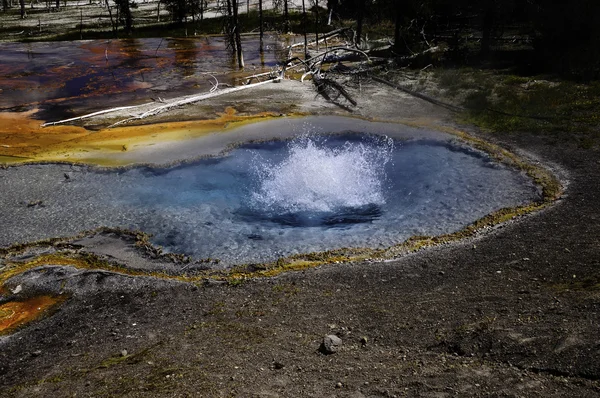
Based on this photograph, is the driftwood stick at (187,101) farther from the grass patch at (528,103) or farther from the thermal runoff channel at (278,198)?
the grass patch at (528,103)

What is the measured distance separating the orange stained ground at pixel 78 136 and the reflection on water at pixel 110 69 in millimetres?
2365

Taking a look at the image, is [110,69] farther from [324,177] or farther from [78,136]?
[324,177]

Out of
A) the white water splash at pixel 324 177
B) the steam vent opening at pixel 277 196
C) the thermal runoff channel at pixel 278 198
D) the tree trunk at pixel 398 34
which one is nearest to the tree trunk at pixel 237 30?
the tree trunk at pixel 398 34

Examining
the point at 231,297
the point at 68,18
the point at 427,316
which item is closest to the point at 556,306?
the point at 427,316

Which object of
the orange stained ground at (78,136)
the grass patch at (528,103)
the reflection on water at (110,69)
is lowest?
the orange stained ground at (78,136)

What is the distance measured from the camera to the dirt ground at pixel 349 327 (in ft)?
19.9

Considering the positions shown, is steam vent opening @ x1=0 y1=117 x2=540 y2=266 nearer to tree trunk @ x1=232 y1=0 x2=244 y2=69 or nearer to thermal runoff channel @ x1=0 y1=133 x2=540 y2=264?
thermal runoff channel @ x1=0 y1=133 x2=540 y2=264

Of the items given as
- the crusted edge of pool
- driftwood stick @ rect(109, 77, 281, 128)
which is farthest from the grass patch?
driftwood stick @ rect(109, 77, 281, 128)

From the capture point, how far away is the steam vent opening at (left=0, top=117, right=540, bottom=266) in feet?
35.7

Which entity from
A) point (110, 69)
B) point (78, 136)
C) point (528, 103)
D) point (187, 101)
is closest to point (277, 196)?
point (78, 136)

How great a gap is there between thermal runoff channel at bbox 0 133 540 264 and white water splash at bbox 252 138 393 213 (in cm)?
3

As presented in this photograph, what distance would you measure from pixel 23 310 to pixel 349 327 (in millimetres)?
5596

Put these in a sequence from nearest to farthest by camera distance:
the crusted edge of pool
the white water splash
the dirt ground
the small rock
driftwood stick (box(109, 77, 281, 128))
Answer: the dirt ground → the small rock → the crusted edge of pool → the white water splash → driftwood stick (box(109, 77, 281, 128))

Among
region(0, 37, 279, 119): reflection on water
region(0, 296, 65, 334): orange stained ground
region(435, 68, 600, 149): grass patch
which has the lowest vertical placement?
region(0, 296, 65, 334): orange stained ground
